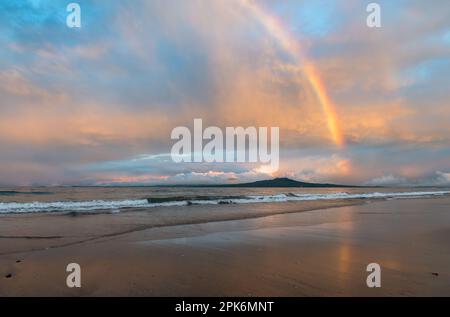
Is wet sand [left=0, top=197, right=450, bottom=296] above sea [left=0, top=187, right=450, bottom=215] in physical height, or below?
above

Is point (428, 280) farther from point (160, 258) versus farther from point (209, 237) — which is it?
point (209, 237)

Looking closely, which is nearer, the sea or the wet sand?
the wet sand

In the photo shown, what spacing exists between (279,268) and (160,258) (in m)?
2.96

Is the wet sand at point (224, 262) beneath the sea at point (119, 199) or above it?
above

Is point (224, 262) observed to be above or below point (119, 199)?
above

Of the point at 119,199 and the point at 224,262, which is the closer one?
the point at 224,262

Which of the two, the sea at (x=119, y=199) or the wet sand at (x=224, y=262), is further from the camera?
the sea at (x=119, y=199)

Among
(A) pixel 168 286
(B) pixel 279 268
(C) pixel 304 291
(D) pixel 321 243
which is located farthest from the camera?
(D) pixel 321 243

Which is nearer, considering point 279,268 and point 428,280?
point 428,280
